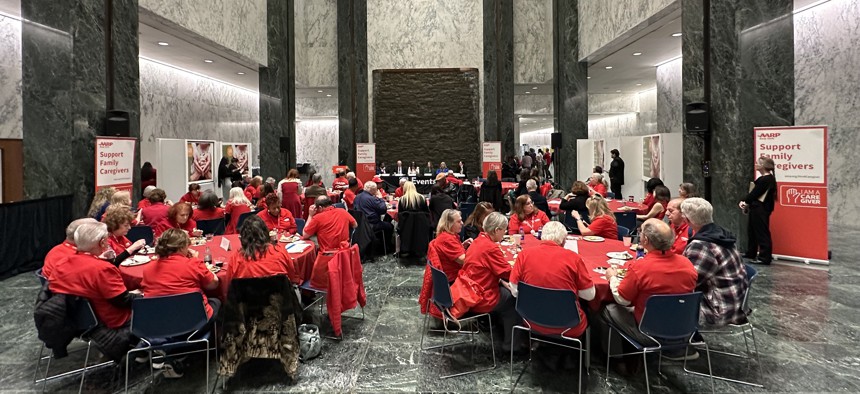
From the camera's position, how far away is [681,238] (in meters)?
4.23

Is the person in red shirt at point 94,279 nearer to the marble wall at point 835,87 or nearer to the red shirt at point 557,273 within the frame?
the red shirt at point 557,273

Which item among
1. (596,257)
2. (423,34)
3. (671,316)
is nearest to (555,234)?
(671,316)

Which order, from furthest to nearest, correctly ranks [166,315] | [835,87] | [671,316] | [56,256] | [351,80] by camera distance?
[351,80] < [835,87] < [56,256] < [166,315] < [671,316]

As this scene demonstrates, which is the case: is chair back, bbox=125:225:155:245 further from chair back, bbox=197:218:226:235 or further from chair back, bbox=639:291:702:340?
chair back, bbox=639:291:702:340

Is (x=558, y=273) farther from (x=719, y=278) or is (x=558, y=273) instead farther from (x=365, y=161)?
(x=365, y=161)

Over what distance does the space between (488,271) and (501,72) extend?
1446cm

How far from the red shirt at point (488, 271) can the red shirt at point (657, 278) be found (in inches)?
36.9

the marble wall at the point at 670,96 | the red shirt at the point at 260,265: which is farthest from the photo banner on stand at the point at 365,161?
the red shirt at the point at 260,265

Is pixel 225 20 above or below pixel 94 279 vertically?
above

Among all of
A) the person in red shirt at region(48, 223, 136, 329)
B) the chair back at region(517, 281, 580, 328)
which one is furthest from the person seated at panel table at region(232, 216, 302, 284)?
the chair back at region(517, 281, 580, 328)

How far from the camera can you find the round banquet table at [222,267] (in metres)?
3.69

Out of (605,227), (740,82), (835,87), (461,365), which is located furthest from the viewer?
(835,87)

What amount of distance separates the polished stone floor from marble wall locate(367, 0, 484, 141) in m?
14.2

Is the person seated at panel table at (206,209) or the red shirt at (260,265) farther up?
the person seated at panel table at (206,209)
